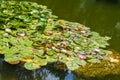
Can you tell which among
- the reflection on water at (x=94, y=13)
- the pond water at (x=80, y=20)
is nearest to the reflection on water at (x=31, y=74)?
the pond water at (x=80, y=20)

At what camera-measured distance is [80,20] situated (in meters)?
6.70

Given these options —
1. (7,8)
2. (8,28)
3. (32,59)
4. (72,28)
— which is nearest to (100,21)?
(72,28)

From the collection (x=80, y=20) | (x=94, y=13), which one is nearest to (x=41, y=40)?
(x=80, y=20)

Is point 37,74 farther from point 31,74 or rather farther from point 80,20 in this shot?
point 80,20

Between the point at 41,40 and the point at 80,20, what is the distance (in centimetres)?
225

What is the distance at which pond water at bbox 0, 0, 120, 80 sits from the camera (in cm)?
390

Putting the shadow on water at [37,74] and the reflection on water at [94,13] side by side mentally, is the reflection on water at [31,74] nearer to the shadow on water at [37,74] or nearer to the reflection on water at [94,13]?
the shadow on water at [37,74]

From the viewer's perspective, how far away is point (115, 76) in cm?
424

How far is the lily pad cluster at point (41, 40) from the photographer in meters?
4.10

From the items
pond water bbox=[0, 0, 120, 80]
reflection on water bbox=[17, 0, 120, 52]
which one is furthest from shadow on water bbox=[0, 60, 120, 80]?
reflection on water bbox=[17, 0, 120, 52]

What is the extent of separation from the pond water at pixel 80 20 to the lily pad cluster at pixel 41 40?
0.34ft

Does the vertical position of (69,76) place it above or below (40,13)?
below

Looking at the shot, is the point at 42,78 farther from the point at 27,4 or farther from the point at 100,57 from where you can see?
the point at 27,4

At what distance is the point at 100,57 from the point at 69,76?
711 millimetres
